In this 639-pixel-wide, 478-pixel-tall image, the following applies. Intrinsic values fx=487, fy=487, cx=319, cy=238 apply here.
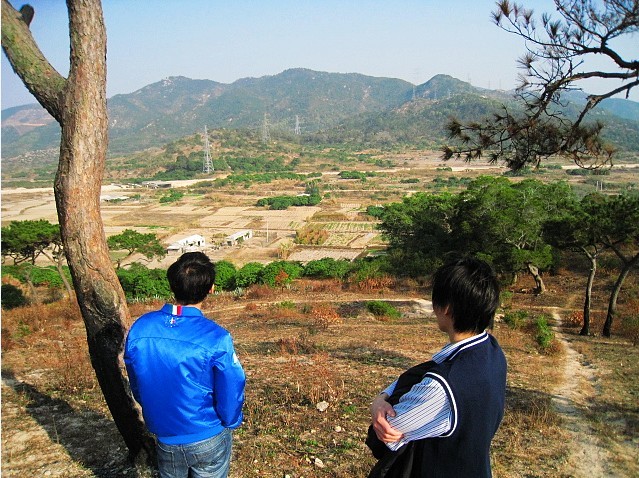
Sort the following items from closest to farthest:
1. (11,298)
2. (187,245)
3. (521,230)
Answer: (521,230)
(11,298)
(187,245)

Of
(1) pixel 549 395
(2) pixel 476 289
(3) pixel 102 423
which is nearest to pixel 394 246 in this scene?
(1) pixel 549 395

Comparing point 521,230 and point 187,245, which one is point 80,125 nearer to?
point 521,230

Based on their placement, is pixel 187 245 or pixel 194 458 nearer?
pixel 194 458

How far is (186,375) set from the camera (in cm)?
181

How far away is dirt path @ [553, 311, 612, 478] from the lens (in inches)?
136

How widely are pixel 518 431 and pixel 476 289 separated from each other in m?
3.06

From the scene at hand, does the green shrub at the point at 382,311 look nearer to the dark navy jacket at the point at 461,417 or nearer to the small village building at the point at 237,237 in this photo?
the dark navy jacket at the point at 461,417

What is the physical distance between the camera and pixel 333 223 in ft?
138

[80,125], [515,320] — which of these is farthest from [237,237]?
[80,125]

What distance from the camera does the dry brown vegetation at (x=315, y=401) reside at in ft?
10.6

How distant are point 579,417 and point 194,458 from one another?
3.93 m

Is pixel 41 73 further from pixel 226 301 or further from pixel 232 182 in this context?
pixel 232 182

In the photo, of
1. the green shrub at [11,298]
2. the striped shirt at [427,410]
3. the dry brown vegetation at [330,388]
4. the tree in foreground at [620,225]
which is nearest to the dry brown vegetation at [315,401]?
the dry brown vegetation at [330,388]

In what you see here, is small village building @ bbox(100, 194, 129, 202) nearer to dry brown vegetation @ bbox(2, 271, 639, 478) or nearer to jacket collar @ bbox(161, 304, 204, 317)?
dry brown vegetation @ bbox(2, 271, 639, 478)
